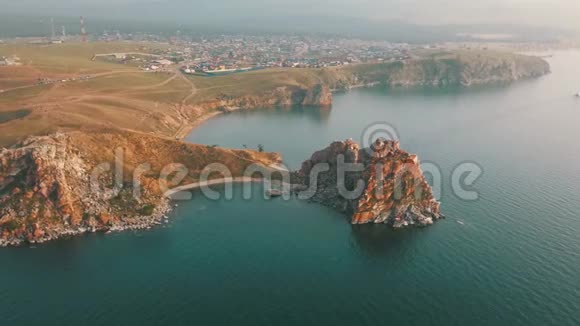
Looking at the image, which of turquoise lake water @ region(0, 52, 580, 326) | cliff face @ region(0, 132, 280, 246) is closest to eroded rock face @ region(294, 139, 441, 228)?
turquoise lake water @ region(0, 52, 580, 326)

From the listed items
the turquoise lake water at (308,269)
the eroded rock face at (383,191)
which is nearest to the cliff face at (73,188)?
the turquoise lake water at (308,269)

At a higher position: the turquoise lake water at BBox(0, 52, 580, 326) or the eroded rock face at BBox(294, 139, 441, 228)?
the eroded rock face at BBox(294, 139, 441, 228)

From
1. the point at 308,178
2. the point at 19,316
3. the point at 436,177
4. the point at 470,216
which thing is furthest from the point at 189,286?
the point at 436,177

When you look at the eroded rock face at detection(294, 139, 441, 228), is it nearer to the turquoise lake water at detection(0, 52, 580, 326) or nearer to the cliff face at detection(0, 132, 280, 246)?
the turquoise lake water at detection(0, 52, 580, 326)

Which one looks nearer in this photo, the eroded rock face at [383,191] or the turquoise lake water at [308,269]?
the turquoise lake water at [308,269]

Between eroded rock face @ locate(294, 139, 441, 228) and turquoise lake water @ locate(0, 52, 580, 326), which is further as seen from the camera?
eroded rock face @ locate(294, 139, 441, 228)

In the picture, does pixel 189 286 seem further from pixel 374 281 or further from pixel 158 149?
pixel 158 149

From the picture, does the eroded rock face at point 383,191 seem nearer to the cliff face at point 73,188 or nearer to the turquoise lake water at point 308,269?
the turquoise lake water at point 308,269
